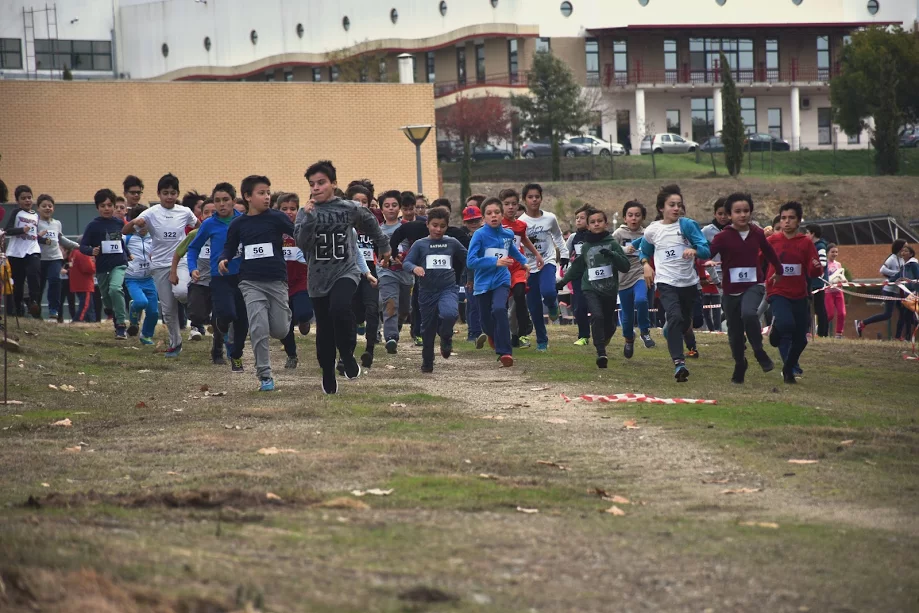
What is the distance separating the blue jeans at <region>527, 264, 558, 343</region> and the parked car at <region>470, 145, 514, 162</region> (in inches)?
2228

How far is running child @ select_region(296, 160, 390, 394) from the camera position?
11812mm

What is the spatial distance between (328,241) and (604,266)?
4517mm

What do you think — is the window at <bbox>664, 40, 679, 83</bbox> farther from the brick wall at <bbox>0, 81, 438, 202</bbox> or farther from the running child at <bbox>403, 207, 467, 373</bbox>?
the running child at <bbox>403, 207, 467, 373</bbox>

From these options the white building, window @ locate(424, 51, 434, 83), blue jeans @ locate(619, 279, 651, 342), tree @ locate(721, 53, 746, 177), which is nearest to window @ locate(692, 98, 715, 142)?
the white building

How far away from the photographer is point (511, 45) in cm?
8312

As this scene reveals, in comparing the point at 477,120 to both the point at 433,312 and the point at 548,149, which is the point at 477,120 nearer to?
the point at 548,149

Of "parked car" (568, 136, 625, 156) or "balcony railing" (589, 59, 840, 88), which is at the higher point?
"balcony railing" (589, 59, 840, 88)

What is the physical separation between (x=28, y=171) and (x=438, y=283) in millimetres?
36874

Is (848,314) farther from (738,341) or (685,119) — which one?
(685,119)

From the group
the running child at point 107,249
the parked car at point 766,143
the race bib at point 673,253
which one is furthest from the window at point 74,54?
the race bib at point 673,253

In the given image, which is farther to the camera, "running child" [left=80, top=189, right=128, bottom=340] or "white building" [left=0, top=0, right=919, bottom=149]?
"white building" [left=0, top=0, right=919, bottom=149]

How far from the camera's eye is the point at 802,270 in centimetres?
1375

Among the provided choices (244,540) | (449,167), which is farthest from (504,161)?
(244,540)

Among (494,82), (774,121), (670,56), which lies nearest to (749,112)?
(774,121)
